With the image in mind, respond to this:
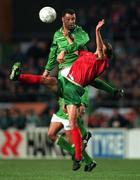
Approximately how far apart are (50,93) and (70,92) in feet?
40.8

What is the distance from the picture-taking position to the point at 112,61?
93.6 ft

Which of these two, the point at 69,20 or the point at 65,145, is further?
the point at 65,145

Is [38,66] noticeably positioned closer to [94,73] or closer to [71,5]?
[71,5]

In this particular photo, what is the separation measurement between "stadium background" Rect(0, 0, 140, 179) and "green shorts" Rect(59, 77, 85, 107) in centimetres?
958

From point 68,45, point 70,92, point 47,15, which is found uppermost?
point 47,15

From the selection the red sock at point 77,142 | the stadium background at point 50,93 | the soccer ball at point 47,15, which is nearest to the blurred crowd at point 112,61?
the stadium background at point 50,93

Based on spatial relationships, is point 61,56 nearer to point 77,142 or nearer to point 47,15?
point 47,15

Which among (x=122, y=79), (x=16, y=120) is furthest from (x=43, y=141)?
(x=122, y=79)

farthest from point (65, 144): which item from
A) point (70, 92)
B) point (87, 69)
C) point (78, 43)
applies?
point (78, 43)

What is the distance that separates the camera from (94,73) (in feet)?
48.9

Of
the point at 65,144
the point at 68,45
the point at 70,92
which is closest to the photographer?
the point at 70,92

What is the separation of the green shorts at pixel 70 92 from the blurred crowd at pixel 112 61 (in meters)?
10.4

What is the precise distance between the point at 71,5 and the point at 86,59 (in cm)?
1825

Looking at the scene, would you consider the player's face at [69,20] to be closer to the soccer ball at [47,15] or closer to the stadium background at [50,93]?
the soccer ball at [47,15]
